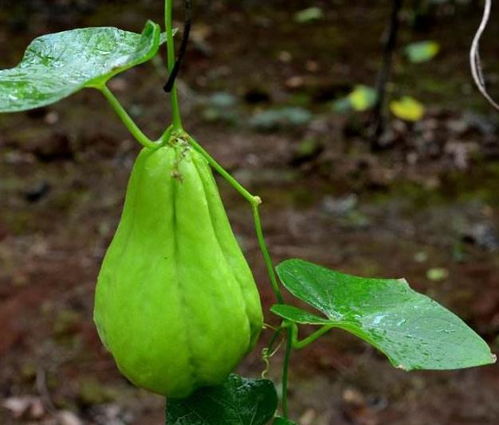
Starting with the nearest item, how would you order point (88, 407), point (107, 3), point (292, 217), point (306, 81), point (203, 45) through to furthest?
1. point (88, 407)
2. point (292, 217)
3. point (306, 81)
4. point (203, 45)
5. point (107, 3)

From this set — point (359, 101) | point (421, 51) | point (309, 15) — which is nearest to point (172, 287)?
point (359, 101)

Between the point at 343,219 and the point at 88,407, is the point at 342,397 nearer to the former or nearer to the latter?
the point at 88,407

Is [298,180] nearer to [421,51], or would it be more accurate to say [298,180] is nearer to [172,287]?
[421,51]

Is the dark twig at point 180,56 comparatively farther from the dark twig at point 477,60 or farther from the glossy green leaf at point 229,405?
the dark twig at point 477,60

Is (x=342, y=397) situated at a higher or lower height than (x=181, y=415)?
lower

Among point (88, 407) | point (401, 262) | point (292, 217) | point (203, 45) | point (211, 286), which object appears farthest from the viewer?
point (203, 45)

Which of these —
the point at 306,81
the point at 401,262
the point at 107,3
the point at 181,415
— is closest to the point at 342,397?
the point at 401,262
